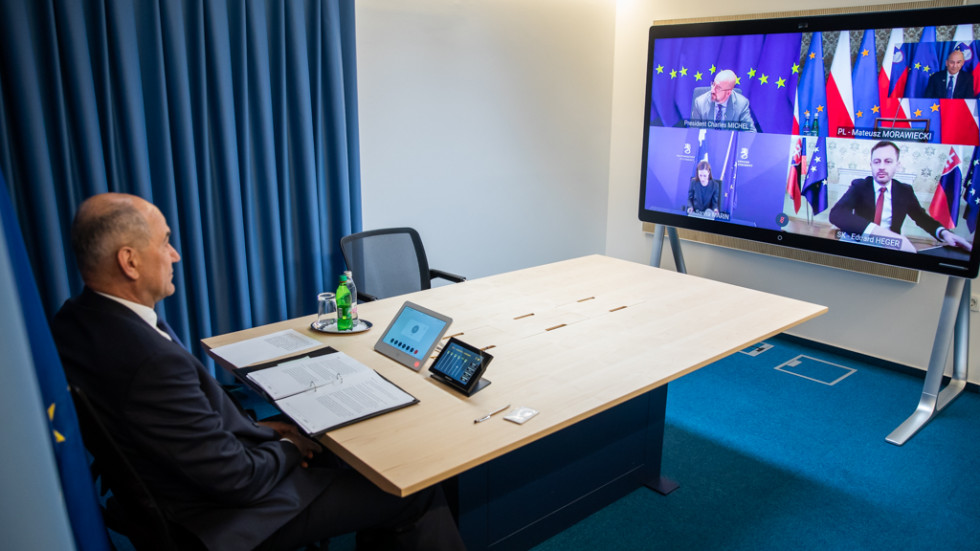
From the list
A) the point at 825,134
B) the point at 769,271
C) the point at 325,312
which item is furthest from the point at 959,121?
the point at 325,312

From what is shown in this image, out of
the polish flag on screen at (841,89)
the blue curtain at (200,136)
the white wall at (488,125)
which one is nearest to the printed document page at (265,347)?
the blue curtain at (200,136)

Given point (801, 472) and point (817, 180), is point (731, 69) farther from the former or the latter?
point (801, 472)

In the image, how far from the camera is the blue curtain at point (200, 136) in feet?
9.73

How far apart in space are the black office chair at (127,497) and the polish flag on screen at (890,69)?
12.0 ft

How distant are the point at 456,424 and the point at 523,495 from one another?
667 mm

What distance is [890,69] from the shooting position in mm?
3516

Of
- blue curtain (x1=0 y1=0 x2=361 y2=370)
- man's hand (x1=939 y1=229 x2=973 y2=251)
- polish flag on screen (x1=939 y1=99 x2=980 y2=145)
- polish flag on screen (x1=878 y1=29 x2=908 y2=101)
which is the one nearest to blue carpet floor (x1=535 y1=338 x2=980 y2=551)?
man's hand (x1=939 y1=229 x2=973 y2=251)

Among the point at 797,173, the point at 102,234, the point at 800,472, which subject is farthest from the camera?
the point at 797,173

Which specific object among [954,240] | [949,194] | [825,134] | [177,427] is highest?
[825,134]

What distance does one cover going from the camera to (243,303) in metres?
3.67

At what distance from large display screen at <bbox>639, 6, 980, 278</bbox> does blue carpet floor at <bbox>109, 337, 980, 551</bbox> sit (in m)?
0.85

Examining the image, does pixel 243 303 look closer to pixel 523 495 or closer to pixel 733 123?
pixel 523 495

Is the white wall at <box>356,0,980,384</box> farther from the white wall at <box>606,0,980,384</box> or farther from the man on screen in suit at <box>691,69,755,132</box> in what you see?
the man on screen in suit at <box>691,69,755,132</box>

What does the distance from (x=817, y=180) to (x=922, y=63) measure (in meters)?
0.75
